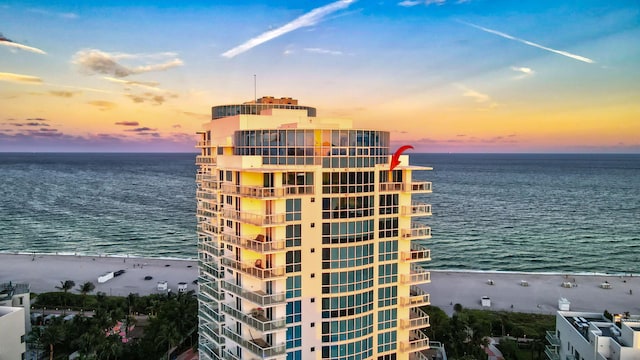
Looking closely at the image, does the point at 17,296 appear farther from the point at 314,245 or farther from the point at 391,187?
the point at 391,187

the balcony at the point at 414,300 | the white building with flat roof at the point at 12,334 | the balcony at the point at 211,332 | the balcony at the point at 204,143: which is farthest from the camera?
the balcony at the point at 204,143

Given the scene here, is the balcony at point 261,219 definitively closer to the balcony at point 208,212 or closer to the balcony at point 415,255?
the balcony at point 208,212

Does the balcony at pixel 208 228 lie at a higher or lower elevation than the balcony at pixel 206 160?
lower

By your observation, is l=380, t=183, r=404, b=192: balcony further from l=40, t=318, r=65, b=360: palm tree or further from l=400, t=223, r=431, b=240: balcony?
l=40, t=318, r=65, b=360: palm tree

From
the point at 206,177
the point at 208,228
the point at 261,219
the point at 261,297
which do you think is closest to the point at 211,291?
the point at 208,228

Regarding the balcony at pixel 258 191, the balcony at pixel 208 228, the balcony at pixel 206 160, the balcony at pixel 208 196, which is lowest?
the balcony at pixel 208 228

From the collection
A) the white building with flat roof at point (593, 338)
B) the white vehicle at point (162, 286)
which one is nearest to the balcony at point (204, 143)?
the white building with flat roof at point (593, 338)

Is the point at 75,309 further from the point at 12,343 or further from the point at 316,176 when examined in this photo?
the point at 316,176

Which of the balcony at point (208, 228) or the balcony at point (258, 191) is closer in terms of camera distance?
the balcony at point (258, 191)
